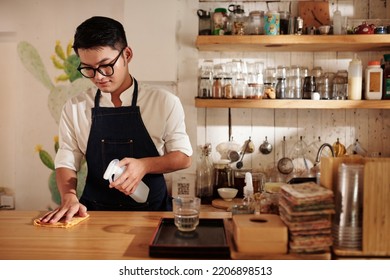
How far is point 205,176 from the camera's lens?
2.55m

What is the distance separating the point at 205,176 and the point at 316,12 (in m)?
1.14

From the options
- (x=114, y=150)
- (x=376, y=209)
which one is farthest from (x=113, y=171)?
(x=376, y=209)

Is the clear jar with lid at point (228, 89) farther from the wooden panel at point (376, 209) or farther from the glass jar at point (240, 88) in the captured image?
the wooden panel at point (376, 209)

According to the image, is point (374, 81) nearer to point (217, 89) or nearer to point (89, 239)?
point (217, 89)

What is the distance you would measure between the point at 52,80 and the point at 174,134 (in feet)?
3.13

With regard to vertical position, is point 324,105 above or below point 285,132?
above

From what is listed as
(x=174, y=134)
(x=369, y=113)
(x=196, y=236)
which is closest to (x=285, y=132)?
(x=369, y=113)

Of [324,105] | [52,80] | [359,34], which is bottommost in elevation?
[324,105]

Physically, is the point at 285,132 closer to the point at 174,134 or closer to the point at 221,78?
the point at 221,78

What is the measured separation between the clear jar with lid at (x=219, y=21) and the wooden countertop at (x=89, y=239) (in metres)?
1.38

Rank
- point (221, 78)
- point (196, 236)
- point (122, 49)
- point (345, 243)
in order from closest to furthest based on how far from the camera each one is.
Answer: point (345, 243), point (196, 236), point (122, 49), point (221, 78)

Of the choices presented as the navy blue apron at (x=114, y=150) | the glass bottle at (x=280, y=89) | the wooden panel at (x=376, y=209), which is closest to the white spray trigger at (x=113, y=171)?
the navy blue apron at (x=114, y=150)

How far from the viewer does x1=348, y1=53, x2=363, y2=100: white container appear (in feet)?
7.95
